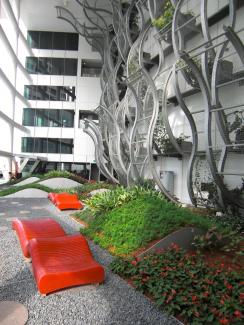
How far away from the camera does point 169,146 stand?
1513cm

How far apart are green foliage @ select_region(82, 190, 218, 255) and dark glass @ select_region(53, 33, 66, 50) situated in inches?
1324

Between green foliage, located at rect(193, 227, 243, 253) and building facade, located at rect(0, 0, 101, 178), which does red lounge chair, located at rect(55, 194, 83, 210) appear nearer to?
green foliage, located at rect(193, 227, 243, 253)

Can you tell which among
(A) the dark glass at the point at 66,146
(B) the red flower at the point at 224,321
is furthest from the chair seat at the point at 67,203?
(A) the dark glass at the point at 66,146

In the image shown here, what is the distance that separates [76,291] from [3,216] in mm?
8139

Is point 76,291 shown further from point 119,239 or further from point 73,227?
point 73,227

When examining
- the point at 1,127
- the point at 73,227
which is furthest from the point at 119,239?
the point at 1,127

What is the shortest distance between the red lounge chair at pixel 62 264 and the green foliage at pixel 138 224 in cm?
124

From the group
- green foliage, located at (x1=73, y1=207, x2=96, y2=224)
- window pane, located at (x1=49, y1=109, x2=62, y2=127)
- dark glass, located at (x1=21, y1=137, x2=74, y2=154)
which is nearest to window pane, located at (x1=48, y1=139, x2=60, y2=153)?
dark glass, located at (x1=21, y1=137, x2=74, y2=154)

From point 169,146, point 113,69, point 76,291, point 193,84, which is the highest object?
point 113,69

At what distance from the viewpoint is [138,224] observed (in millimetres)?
7742

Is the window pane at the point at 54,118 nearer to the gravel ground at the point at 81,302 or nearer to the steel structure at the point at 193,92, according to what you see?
the steel structure at the point at 193,92

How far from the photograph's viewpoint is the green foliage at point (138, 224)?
23.9 feet

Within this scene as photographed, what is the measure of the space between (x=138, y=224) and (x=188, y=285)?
285 cm

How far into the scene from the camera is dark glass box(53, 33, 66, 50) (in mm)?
38844
